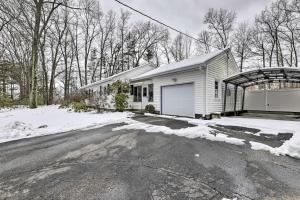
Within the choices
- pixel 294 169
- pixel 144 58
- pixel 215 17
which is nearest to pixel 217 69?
pixel 294 169

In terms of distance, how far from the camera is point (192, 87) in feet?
33.6

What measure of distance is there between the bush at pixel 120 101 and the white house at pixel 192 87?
166cm

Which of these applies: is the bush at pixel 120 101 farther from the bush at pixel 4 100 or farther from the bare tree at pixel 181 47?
the bare tree at pixel 181 47

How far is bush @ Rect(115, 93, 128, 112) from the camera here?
13.5 metres

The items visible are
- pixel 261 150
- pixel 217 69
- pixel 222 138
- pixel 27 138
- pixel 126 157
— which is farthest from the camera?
pixel 217 69

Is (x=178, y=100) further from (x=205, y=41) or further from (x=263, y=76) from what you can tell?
(x=205, y=41)

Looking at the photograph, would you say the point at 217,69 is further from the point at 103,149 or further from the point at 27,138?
the point at 27,138

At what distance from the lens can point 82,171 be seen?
3348 mm

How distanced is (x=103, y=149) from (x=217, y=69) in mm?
8875

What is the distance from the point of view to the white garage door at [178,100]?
1040 cm

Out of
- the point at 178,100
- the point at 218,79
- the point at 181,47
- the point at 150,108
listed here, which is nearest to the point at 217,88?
the point at 218,79

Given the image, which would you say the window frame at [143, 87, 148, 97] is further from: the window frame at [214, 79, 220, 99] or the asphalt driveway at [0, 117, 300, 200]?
the asphalt driveway at [0, 117, 300, 200]

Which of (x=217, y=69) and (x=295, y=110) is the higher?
(x=217, y=69)

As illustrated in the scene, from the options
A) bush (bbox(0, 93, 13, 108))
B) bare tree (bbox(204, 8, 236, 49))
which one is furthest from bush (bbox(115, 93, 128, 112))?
bare tree (bbox(204, 8, 236, 49))
